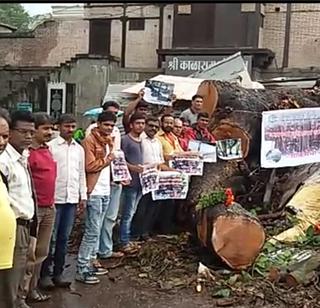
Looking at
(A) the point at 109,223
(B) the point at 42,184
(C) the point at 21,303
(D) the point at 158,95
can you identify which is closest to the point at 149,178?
(A) the point at 109,223

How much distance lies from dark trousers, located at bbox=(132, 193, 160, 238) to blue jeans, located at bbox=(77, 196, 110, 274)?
4.27 ft

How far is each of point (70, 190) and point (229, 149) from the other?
2.62 metres

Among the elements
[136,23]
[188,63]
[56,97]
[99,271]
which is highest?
[136,23]

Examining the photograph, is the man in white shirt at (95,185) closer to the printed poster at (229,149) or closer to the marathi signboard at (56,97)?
the printed poster at (229,149)

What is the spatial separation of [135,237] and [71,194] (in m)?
2.04

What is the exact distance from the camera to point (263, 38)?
17.7m

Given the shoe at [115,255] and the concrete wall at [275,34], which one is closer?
the shoe at [115,255]

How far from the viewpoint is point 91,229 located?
566cm

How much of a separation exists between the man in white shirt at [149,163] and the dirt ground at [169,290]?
74cm

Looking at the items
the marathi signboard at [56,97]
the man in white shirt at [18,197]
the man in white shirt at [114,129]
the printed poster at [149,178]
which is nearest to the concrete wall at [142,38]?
the marathi signboard at [56,97]

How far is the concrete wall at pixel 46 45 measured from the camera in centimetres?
1912

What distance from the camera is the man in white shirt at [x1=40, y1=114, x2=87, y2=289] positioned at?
16.9 ft

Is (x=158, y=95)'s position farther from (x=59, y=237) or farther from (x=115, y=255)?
(x=59, y=237)

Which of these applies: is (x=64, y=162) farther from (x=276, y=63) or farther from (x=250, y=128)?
(x=276, y=63)
